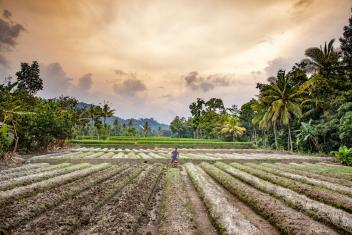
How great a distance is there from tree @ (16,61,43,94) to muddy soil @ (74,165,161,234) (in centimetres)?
8653

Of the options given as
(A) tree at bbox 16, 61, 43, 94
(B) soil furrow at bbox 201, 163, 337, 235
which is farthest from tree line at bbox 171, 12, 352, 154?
(A) tree at bbox 16, 61, 43, 94

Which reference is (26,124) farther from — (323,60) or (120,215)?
(323,60)

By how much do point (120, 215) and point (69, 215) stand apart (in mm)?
1769

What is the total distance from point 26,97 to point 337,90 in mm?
53042

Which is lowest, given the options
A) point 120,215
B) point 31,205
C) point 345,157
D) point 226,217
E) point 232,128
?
point 226,217

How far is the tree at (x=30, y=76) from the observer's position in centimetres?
8812

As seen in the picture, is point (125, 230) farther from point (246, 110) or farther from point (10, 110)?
point (246, 110)

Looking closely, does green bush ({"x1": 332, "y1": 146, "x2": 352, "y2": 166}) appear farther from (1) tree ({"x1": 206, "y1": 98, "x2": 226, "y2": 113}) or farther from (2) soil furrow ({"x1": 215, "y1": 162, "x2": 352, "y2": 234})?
(1) tree ({"x1": 206, "y1": 98, "x2": 226, "y2": 113})

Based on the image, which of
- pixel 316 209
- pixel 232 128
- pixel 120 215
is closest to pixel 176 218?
pixel 120 215

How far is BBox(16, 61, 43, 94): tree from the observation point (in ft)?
289

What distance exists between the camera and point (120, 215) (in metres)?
9.86

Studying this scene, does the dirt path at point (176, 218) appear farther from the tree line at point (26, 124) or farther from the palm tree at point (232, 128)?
the palm tree at point (232, 128)

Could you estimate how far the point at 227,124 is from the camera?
92688mm

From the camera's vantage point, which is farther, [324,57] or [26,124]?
[324,57]
